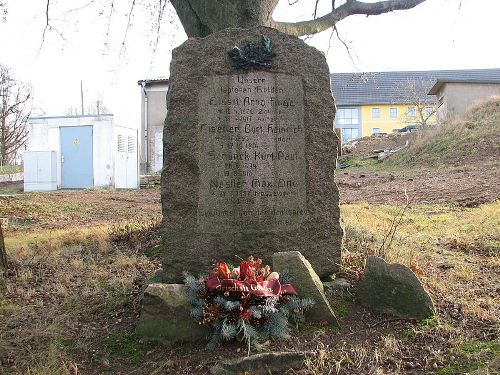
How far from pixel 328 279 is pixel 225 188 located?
1198 mm

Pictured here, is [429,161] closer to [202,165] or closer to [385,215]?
[385,215]

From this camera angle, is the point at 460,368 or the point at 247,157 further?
the point at 247,157

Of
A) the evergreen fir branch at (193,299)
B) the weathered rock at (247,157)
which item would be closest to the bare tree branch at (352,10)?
the weathered rock at (247,157)

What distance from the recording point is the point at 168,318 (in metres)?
3.54

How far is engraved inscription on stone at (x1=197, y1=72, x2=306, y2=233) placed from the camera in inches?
176

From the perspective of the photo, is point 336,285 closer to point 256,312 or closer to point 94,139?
point 256,312

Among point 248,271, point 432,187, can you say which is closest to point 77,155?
point 432,187

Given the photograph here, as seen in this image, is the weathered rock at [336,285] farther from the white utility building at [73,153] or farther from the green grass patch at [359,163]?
the green grass patch at [359,163]

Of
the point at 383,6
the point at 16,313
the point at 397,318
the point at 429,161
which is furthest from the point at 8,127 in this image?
the point at 397,318

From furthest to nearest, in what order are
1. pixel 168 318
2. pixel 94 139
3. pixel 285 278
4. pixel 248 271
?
pixel 94 139
pixel 285 278
pixel 168 318
pixel 248 271

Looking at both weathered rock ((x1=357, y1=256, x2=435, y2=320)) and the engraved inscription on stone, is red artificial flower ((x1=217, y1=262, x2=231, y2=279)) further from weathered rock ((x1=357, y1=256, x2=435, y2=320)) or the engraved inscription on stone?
weathered rock ((x1=357, y1=256, x2=435, y2=320))

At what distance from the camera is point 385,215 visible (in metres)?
8.69

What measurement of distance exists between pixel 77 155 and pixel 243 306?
664 inches

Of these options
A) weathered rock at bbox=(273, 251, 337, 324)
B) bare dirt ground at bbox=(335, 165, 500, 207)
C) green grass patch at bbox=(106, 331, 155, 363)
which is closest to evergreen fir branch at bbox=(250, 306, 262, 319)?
weathered rock at bbox=(273, 251, 337, 324)
